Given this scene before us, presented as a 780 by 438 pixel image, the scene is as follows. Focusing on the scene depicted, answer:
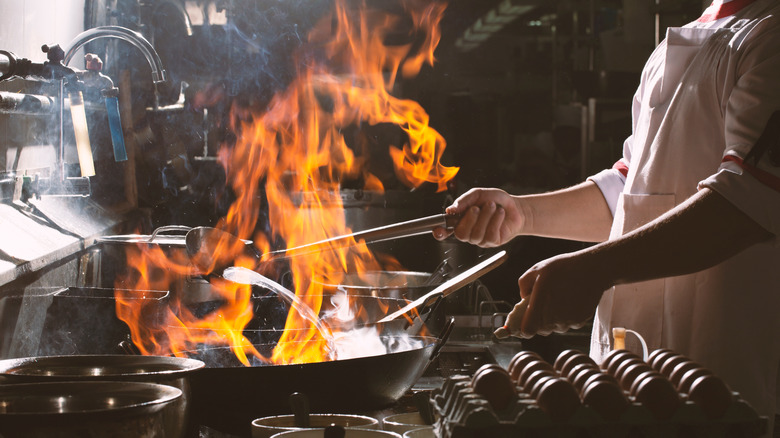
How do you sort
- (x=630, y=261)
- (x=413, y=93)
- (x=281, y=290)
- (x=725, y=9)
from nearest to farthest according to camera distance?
1. (x=630, y=261)
2. (x=725, y=9)
3. (x=281, y=290)
4. (x=413, y=93)

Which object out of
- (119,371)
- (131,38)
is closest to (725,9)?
(119,371)

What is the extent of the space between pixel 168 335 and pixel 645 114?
4.13 ft

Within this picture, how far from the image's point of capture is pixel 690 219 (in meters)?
1.35

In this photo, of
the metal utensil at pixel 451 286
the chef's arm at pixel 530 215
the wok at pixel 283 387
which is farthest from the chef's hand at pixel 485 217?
the wok at pixel 283 387

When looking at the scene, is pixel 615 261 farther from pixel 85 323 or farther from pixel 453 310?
pixel 453 310

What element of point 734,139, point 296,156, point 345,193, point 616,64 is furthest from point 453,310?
point 616,64

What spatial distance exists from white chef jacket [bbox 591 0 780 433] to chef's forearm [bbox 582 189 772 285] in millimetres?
129

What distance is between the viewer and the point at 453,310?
3455 millimetres

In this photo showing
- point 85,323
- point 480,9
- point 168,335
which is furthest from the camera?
point 480,9

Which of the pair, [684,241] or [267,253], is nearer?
[684,241]

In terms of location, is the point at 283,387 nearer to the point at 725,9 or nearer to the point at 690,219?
the point at 690,219

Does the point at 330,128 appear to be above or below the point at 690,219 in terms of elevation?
above

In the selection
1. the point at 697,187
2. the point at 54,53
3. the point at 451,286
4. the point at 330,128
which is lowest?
the point at 451,286

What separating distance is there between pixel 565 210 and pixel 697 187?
0.57 meters
